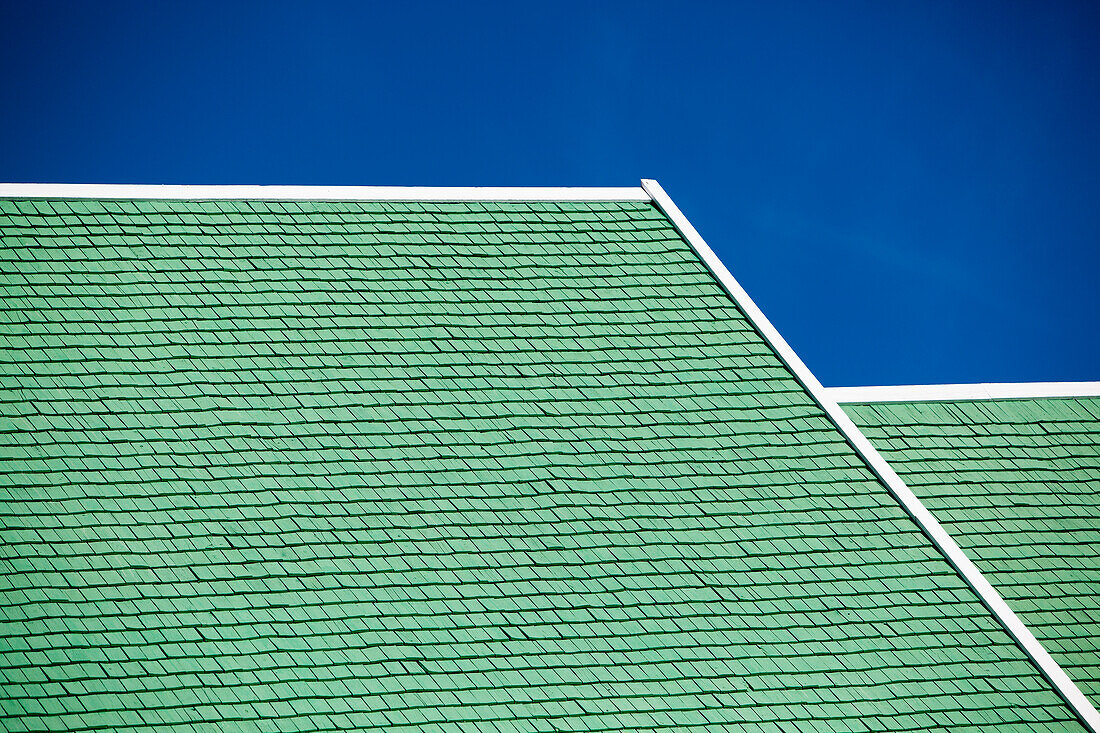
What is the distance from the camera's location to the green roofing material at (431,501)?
9.82 meters

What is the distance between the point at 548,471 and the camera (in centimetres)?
1130

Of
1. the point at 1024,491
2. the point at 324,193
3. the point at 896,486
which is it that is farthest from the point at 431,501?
the point at 1024,491

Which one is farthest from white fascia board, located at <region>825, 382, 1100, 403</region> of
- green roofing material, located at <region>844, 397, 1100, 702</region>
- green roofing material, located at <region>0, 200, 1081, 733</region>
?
green roofing material, located at <region>0, 200, 1081, 733</region>

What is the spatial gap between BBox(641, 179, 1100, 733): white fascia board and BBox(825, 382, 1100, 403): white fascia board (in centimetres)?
52

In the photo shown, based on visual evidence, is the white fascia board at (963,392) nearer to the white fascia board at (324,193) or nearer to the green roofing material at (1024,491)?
the green roofing material at (1024,491)

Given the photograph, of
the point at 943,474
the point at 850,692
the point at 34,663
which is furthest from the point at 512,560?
the point at 943,474

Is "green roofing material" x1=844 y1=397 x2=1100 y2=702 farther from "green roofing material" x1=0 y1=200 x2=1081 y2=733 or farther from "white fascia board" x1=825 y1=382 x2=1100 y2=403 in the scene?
"green roofing material" x1=0 y1=200 x2=1081 y2=733

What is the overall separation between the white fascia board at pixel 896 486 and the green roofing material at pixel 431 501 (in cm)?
11

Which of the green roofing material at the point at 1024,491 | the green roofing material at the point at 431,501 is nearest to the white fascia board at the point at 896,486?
the green roofing material at the point at 431,501

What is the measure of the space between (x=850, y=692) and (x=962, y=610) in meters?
1.35

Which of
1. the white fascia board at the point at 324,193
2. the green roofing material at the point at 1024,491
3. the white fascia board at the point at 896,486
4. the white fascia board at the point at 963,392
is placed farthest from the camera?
the white fascia board at the point at 963,392

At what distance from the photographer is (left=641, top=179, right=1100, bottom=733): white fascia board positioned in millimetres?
10656

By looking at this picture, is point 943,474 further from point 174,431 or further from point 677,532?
point 174,431

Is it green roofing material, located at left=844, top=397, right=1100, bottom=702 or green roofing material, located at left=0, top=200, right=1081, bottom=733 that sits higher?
green roofing material, located at left=844, top=397, right=1100, bottom=702
